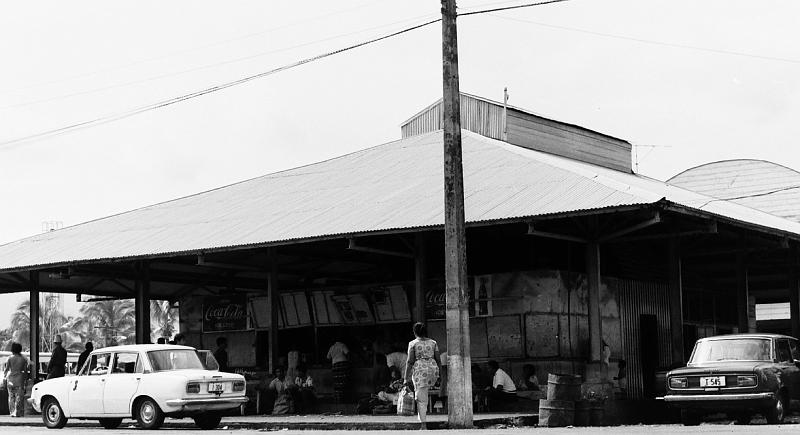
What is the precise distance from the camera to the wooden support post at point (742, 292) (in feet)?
102

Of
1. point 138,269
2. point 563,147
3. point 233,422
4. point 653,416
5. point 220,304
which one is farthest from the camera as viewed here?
point 563,147

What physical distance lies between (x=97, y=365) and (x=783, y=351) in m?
12.3

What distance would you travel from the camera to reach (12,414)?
2892 centimetres

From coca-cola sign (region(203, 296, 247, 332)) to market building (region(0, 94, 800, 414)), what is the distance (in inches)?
2.4

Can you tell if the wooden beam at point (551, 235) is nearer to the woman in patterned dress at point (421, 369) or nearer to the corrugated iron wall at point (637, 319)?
the woman in patterned dress at point (421, 369)

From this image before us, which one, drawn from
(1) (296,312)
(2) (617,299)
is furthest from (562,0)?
(1) (296,312)

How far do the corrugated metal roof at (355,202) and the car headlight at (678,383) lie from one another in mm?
3032

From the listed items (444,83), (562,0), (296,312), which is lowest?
(296,312)

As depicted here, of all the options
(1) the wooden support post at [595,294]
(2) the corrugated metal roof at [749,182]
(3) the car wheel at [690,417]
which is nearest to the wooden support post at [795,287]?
(1) the wooden support post at [595,294]

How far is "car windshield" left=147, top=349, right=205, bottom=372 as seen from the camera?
21719 millimetres

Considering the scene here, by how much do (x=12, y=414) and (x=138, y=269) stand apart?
464 centimetres

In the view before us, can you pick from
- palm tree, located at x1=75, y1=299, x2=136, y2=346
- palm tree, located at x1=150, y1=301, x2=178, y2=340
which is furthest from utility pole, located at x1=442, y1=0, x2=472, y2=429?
palm tree, located at x1=75, y1=299, x2=136, y2=346

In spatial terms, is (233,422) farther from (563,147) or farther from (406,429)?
(563,147)

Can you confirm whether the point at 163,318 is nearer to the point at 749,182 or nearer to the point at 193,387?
the point at 749,182
